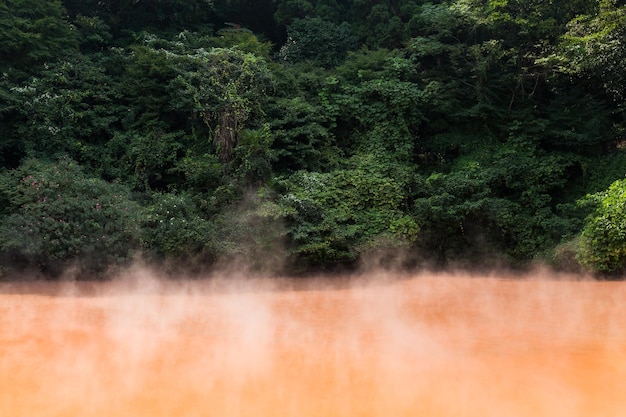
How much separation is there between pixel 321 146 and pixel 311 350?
646 centimetres

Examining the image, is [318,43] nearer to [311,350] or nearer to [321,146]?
[321,146]

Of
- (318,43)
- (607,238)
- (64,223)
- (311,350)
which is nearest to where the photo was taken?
(311,350)

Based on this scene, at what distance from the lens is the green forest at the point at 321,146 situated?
916 centimetres

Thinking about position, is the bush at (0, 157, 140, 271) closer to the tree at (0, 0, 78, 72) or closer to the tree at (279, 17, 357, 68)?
the tree at (0, 0, 78, 72)

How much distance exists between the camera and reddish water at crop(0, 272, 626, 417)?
15.4 ft

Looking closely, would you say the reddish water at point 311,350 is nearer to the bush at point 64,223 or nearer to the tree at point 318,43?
the bush at point 64,223

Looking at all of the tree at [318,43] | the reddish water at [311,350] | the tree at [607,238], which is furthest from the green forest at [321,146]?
the tree at [318,43]

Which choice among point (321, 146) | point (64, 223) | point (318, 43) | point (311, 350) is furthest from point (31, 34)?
point (311, 350)

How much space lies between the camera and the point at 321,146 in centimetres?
1161

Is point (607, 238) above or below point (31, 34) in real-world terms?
below

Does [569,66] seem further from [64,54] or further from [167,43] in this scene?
[64,54]

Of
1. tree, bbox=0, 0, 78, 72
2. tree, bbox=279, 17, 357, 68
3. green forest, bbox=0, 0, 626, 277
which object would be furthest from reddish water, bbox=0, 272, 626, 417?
tree, bbox=279, 17, 357, 68

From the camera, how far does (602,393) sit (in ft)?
15.5

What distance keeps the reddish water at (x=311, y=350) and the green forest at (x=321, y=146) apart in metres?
0.98
